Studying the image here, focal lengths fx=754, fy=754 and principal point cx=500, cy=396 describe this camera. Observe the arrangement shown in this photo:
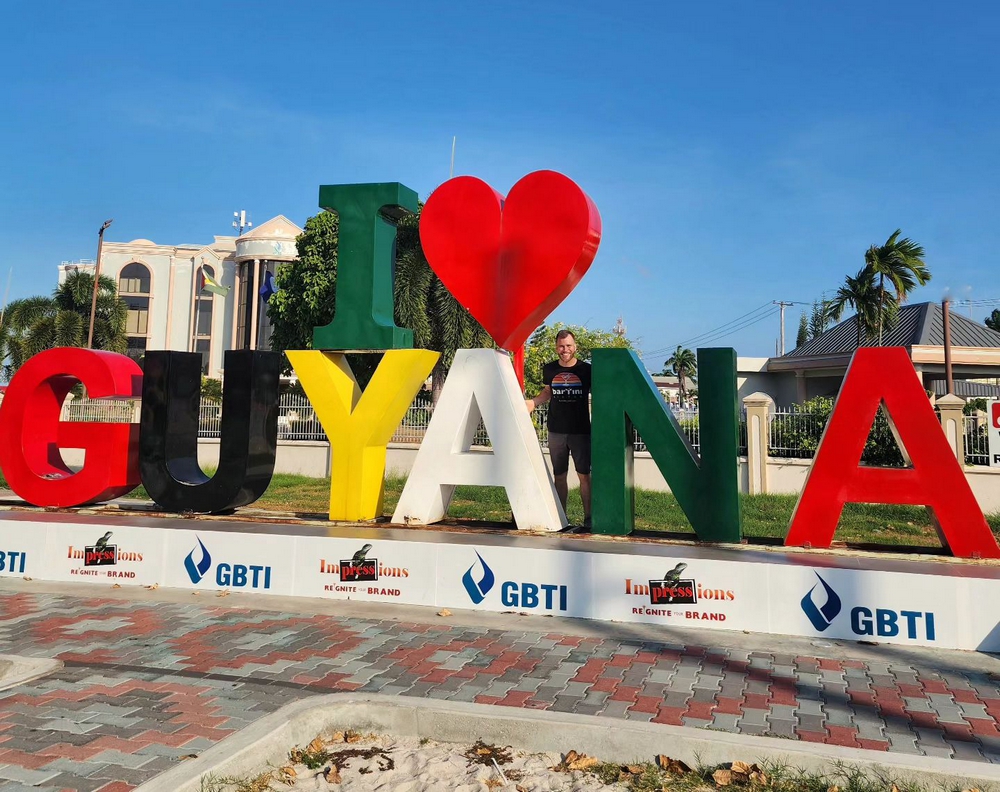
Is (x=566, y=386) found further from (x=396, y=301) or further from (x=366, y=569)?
(x=396, y=301)

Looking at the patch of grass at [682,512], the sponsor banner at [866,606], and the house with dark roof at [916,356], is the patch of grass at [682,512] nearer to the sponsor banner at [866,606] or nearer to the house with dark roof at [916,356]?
the sponsor banner at [866,606]

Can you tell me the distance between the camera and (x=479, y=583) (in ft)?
23.2

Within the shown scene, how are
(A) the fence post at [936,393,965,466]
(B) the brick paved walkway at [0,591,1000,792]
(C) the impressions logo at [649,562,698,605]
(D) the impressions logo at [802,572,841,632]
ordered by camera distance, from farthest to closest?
(A) the fence post at [936,393,965,466] → (C) the impressions logo at [649,562,698,605] → (D) the impressions logo at [802,572,841,632] → (B) the brick paved walkway at [0,591,1000,792]

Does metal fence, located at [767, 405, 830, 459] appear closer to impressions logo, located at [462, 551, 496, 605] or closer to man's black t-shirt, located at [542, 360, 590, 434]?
man's black t-shirt, located at [542, 360, 590, 434]

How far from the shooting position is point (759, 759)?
3.67 meters

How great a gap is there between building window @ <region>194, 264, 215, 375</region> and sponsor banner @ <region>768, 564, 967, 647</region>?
5733 centimetres

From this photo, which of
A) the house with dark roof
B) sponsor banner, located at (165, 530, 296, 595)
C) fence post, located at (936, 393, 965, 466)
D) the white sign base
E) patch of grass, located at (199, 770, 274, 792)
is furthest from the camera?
the house with dark roof

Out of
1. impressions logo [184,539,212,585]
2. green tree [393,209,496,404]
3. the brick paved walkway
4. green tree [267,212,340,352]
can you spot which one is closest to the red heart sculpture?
the brick paved walkway

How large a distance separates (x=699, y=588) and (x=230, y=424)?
18.3 feet

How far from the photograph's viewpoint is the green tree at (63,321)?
37.5 meters

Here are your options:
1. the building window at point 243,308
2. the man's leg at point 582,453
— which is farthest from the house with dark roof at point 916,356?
the building window at point 243,308

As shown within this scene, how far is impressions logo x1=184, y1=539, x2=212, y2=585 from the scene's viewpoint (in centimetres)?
782

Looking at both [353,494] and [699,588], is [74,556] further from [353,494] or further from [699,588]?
[699,588]

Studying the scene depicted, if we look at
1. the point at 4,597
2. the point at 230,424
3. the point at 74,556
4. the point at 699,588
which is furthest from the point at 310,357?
the point at 699,588
